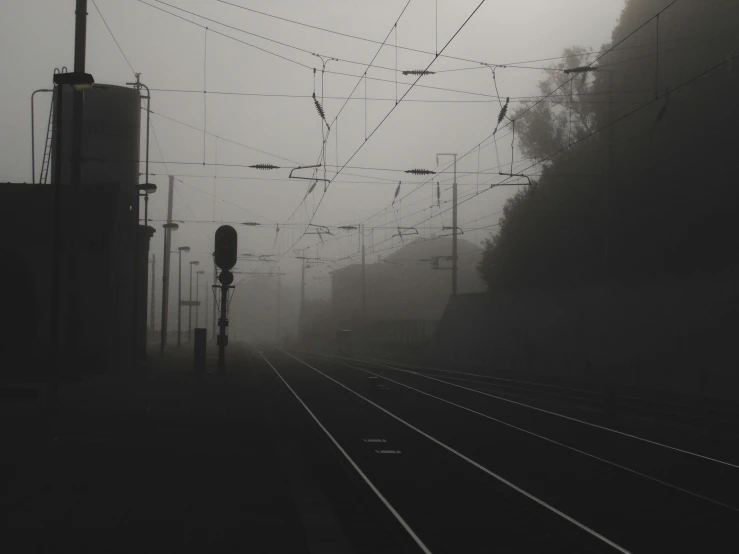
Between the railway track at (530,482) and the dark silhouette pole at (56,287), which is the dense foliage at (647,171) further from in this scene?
the dark silhouette pole at (56,287)

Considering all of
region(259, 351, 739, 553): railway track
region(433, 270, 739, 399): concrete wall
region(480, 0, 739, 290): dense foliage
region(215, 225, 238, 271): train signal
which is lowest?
region(259, 351, 739, 553): railway track

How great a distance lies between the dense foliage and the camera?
36.5 m

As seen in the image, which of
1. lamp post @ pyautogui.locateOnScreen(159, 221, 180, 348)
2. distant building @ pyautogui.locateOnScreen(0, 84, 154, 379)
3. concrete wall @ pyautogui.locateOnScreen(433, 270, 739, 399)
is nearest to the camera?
concrete wall @ pyautogui.locateOnScreen(433, 270, 739, 399)

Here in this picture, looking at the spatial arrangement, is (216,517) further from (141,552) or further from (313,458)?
(313,458)

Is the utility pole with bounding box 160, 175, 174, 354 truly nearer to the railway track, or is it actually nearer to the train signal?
the train signal

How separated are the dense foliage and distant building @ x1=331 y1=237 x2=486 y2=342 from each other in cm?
3047

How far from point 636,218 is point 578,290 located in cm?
547

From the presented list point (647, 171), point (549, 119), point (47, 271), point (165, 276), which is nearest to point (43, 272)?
point (47, 271)

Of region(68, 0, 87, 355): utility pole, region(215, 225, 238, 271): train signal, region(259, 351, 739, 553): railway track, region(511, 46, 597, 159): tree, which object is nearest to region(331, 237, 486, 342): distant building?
region(511, 46, 597, 159): tree

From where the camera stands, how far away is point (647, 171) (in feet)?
136

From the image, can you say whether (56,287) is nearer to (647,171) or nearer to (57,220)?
(57,220)

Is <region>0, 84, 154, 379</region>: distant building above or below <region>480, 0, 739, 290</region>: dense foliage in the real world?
below

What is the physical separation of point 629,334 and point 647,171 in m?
10.6

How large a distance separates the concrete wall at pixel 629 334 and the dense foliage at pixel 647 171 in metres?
1.43
